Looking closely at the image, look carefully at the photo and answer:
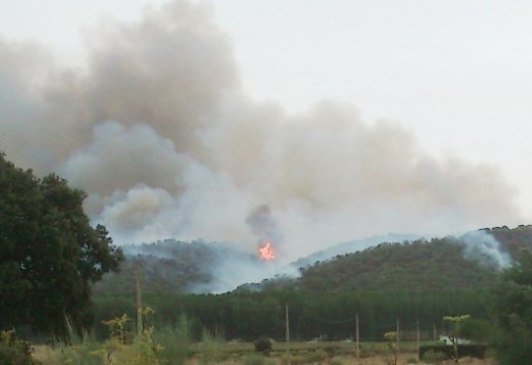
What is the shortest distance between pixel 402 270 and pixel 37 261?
99665 millimetres

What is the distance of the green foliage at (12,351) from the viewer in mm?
17984

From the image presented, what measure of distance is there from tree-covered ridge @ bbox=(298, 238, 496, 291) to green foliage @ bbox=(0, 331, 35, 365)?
93.6 m

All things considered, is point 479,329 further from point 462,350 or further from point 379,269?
point 379,269

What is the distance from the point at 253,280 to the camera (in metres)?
164

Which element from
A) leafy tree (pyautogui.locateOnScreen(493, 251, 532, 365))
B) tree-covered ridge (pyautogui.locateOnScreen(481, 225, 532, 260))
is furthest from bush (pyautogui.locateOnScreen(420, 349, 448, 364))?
tree-covered ridge (pyautogui.locateOnScreen(481, 225, 532, 260))

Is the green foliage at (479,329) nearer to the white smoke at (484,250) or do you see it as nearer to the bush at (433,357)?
the bush at (433,357)

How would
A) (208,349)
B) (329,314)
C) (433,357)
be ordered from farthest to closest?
1. (329,314)
2. (433,357)
3. (208,349)

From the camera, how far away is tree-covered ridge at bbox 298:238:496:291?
116m

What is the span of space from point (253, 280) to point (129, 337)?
153 meters

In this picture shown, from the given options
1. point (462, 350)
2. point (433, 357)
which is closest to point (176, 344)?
point (433, 357)

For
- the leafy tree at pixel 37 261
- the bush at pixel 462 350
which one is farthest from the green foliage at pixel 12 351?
the bush at pixel 462 350

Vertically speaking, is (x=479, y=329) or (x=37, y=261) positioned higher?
(x=37, y=261)

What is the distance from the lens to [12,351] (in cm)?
1853

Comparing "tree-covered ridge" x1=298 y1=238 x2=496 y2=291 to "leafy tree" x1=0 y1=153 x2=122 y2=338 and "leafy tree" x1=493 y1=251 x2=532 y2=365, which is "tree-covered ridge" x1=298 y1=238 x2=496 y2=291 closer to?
"leafy tree" x1=493 y1=251 x2=532 y2=365
